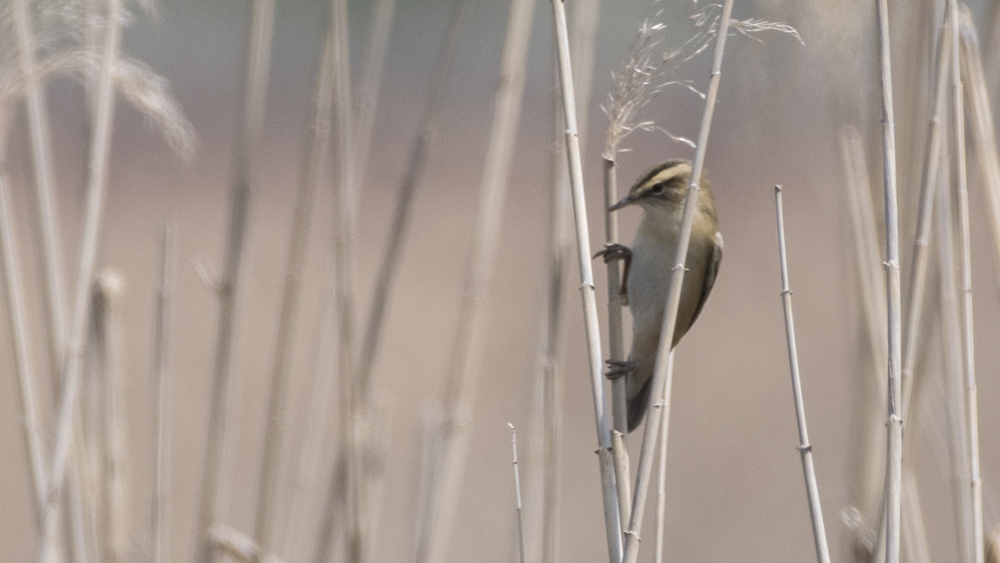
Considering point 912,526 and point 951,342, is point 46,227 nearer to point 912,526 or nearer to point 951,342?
point 951,342

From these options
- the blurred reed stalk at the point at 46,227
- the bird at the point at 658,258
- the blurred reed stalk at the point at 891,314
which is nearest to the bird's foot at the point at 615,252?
the bird at the point at 658,258

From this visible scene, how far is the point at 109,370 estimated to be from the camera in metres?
1.62

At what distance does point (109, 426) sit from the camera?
1.61 m

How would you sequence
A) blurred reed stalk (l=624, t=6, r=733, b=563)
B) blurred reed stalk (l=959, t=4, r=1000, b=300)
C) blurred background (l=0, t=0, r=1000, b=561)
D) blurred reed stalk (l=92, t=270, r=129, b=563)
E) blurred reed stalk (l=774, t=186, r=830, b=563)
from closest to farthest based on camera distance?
blurred reed stalk (l=624, t=6, r=733, b=563)
blurred reed stalk (l=774, t=186, r=830, b=563)
blurred reed stalk (l=959, t=4, r=1000, b=300)
blurred reed stalk (l=92, t=270, r=129, b=563)
blurred background (l=0, t=0, r=1000, b=561)

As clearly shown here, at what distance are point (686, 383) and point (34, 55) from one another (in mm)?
4523

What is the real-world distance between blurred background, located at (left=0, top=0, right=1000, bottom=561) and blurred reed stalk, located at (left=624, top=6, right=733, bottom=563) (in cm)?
11

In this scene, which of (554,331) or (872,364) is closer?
(554,331)

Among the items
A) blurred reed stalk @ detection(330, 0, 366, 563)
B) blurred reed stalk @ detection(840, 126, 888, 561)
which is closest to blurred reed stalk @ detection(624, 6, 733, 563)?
blurred reed stalk @ detection(840, 126, 888, 561)

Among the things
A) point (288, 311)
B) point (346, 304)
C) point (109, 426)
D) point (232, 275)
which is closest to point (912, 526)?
point (346, 304)

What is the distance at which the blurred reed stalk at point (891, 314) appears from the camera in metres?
1.09

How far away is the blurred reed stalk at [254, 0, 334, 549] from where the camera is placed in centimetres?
174

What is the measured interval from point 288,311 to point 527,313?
4.33 meters

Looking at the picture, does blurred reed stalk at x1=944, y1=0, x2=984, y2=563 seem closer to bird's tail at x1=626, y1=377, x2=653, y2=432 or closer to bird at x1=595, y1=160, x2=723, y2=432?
bird at x1=595, y1=160, x2=723, y2=432

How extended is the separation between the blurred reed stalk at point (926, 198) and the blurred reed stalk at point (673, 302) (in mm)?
362
